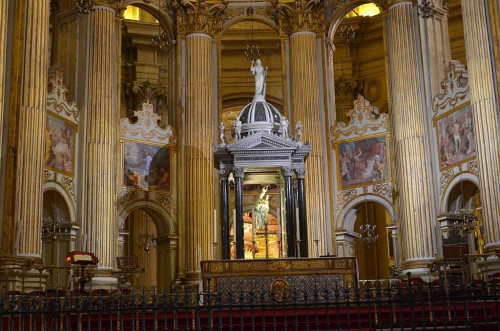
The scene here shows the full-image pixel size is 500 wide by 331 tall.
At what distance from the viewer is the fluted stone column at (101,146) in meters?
20.9

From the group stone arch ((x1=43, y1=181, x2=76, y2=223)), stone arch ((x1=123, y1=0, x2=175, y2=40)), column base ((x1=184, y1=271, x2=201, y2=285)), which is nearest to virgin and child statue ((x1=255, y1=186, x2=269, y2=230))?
column base ((x1=184, y1=271, x2=201, y2=285))

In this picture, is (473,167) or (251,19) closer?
(473,167)

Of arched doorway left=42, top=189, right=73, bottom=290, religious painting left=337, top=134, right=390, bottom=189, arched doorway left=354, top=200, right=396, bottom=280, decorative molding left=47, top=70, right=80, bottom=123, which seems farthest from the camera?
arched doorway left=354, top=200, right=396, bottom=280

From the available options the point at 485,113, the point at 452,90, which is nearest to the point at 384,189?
the point at 452,90

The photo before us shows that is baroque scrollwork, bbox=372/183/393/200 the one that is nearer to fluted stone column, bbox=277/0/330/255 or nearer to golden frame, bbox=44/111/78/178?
fluted stone column, bbox=277/0/330/255

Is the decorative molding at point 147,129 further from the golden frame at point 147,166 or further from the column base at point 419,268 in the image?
the column base at point 419,268

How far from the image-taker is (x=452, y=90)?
20.7 metres

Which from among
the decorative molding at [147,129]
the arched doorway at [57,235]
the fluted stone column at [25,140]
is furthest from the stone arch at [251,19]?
the fluted stone column at [25,140]

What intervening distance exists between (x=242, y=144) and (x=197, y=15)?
26.0 ft

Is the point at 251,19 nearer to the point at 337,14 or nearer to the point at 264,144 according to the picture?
the point at 337,14

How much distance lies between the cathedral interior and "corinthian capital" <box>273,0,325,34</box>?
0.15 ft

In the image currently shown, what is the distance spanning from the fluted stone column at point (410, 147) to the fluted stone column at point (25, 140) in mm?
10276

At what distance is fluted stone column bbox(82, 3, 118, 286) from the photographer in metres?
20.9

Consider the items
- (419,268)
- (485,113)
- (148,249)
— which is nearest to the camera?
(485,113)
